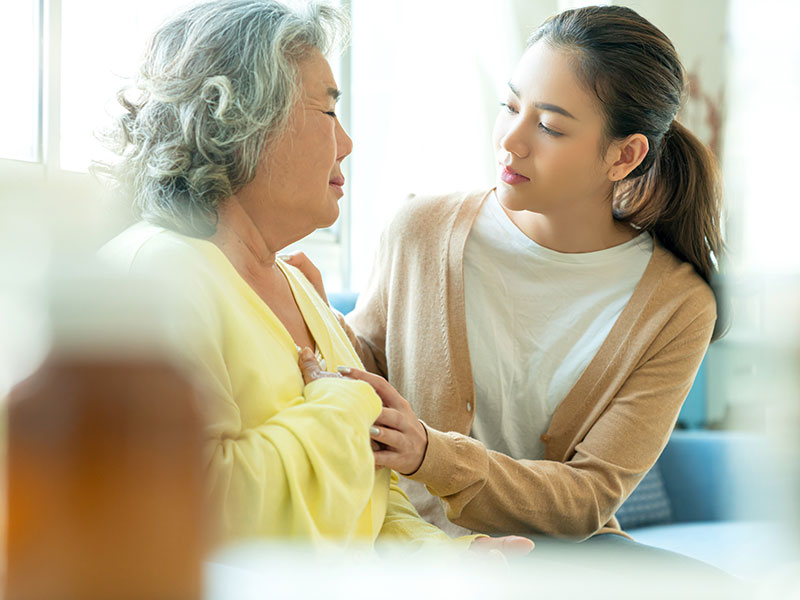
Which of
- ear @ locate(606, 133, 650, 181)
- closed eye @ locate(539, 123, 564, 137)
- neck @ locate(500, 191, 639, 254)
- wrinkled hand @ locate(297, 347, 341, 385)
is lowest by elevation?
wrinkled hand @ locate(297, 347, 341, 385)

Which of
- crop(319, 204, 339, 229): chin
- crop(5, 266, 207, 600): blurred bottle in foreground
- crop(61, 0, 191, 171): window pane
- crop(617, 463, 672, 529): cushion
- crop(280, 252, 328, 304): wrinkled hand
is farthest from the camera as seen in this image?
crop(617, 463, 672, 529): cushion

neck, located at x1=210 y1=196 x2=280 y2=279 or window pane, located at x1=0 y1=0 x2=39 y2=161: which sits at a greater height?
window pane, located at x1=0 y1=0 x2=39 y2=161

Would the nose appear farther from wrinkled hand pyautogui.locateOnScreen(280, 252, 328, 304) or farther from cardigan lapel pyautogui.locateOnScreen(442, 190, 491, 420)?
cardigan lapel pyautogui.locateOnScreen(442, 190, 491, 420)

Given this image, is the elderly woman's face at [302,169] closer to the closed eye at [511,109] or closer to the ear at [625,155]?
the closed eye at [511,109]

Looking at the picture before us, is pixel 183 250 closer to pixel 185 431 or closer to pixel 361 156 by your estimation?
pixel 185 431

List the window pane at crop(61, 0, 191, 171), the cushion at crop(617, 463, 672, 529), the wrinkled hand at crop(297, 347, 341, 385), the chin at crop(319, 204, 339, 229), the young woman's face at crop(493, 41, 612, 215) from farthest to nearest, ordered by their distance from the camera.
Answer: the cushion at crop(617, 463, 672, 529) → the window pane at crop(61, 0, 191, 171) → the young woman's face at crop(493, 41, 612, 215) → the chin at crop(319, 204, 339, 229) → the wrinkled hand at crop(297, 347, 341, 385)

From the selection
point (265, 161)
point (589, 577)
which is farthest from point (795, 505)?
point (265, 161)

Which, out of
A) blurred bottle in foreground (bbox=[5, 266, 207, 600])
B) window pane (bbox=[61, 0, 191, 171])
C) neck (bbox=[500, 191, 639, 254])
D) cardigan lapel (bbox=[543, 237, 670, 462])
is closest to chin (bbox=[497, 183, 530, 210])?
neck (bbox=[500, 191, 639, 254])

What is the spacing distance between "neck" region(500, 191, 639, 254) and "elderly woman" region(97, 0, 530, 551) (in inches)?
24.0

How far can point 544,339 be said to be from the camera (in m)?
1.71

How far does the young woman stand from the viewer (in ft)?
5.19

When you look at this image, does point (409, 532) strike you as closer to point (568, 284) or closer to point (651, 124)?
point (568, 284)

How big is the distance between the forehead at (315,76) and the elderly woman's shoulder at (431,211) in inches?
23.5

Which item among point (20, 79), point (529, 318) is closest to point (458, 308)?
point (529, 318)
